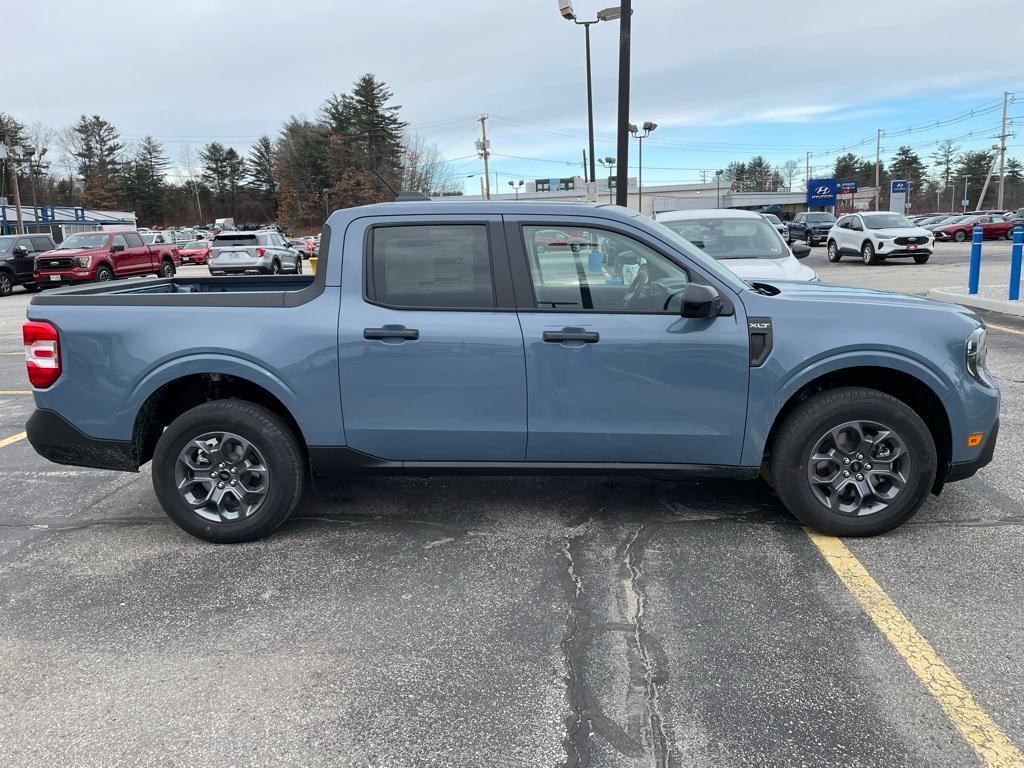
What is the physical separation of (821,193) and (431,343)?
218 feet

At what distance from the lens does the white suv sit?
23531 mm

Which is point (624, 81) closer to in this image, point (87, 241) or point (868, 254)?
point (868, 254)

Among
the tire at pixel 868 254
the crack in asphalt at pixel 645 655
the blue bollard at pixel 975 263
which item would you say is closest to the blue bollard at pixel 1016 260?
the blue bollard at pixel 975 263

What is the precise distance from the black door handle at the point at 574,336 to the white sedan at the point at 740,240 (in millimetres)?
5013

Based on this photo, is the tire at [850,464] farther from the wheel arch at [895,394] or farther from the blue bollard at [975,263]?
the blue bollard at [975,263]

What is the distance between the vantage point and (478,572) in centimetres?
373

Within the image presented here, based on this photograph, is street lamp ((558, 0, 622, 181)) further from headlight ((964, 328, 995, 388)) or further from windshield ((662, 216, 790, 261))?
headlight ((964, 328, 995, 388))

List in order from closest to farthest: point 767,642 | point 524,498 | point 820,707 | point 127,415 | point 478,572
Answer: point 820,707
point 767,642
point 478,572
point 127,415
point 524,498

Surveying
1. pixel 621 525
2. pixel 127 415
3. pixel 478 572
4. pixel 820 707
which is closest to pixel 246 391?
pixel 127 415

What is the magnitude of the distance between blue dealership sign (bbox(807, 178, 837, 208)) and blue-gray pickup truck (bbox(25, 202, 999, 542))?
6521cm

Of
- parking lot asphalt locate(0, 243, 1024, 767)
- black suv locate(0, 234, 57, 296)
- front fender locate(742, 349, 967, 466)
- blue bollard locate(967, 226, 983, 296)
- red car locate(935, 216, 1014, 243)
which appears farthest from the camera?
red car locate(935, 216, 1014, 243)

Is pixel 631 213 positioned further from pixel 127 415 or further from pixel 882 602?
pixel 127 415

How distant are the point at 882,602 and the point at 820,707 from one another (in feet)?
3.01

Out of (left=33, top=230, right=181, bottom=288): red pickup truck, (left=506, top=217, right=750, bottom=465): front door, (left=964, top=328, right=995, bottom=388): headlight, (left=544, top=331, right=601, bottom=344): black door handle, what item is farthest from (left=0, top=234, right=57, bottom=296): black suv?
(left=964, top=328, right=995, bottom=388): headlight
